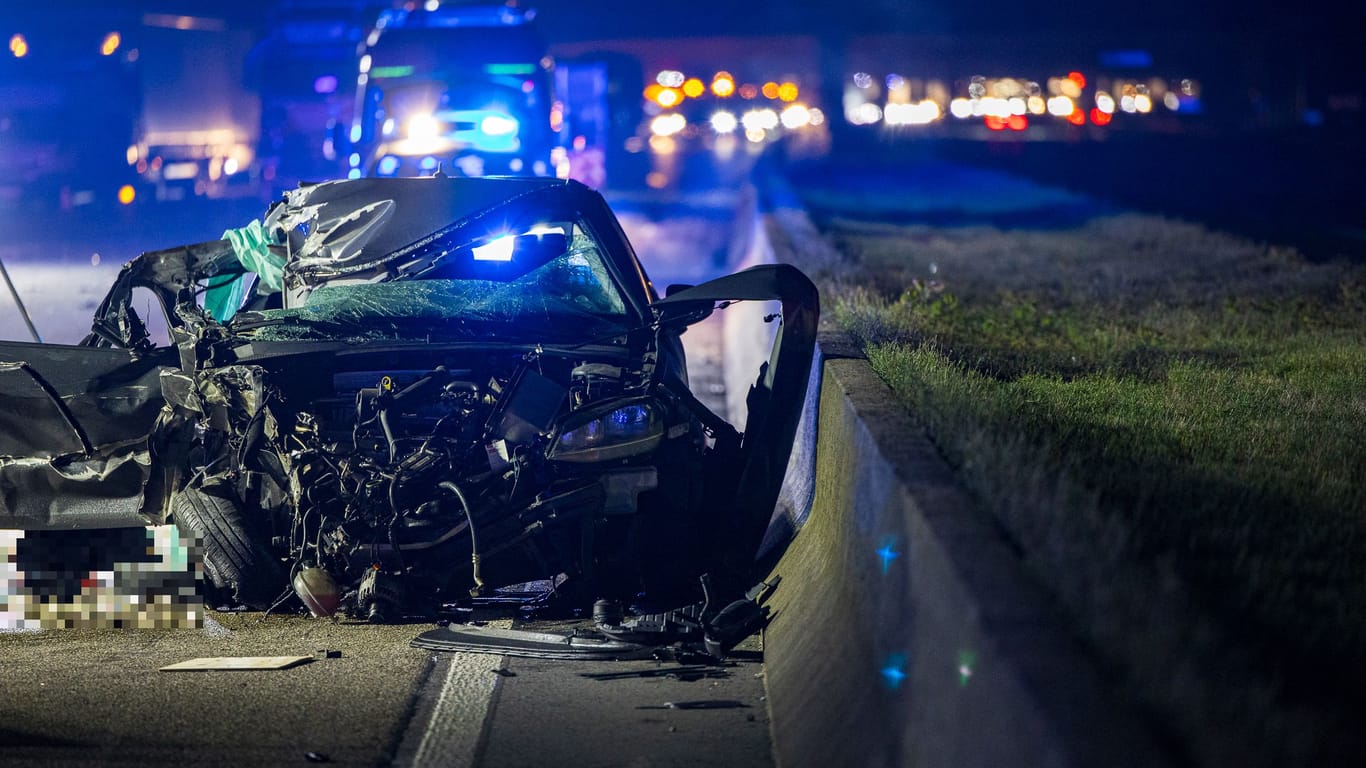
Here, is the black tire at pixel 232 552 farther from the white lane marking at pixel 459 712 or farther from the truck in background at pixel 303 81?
the truck in background at pixel 303 81

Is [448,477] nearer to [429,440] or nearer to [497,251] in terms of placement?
[429,440]

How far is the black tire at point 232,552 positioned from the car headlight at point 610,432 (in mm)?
1329

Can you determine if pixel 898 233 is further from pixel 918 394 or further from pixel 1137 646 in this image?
pixel 1137 646

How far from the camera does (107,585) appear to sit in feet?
21.0

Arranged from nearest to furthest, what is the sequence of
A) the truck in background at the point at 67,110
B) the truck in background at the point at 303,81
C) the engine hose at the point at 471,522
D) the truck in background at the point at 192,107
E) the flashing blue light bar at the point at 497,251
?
the engine hose at the point at 471,522, the flashing blue light bar at the point at 497,251, the truck in background at the point at 67,110, the truck in background at the point at 303,81, the truck in background at the point at 192,107

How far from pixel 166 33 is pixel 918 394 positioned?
27540 mm

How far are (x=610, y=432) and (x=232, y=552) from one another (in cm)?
166

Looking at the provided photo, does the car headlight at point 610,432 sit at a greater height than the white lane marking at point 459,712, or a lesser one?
greater

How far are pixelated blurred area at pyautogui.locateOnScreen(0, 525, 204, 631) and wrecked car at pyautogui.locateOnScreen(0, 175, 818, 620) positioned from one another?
120 millimetres

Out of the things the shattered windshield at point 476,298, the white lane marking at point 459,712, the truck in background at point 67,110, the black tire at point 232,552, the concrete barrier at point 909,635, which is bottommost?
the white lane marking at point 459,712

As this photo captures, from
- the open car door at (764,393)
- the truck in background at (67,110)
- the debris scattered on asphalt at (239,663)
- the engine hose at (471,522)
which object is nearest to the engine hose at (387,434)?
the engine hose at (471,522)

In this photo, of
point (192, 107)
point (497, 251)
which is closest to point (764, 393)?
point (497, 251)

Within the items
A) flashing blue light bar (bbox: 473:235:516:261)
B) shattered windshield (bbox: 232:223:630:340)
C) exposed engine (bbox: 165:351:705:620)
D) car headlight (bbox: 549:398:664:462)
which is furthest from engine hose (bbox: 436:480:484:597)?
flashing blue light bar (bbox: 473:235:516:261)

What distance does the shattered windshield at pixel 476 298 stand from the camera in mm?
6671
